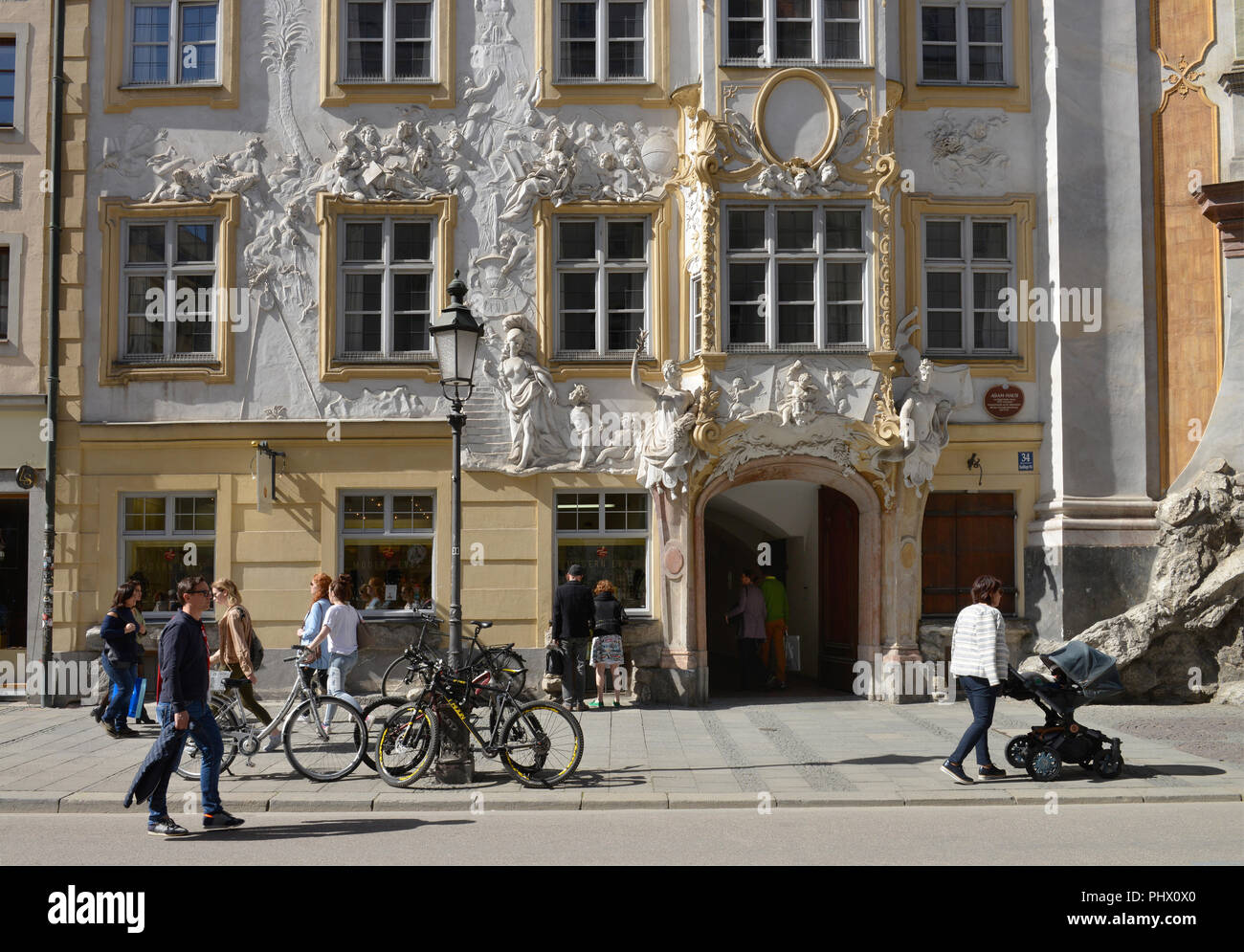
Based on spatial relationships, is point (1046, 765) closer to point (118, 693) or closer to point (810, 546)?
point (810, 546)

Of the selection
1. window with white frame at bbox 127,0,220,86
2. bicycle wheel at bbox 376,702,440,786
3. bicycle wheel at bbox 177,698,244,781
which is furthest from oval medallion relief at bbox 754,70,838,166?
bicycle wheel at bbox 177,698,244,781

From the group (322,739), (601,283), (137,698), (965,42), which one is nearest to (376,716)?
(322,739)

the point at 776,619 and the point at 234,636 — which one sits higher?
the point at 234,636

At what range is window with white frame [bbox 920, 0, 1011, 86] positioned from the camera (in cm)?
1870

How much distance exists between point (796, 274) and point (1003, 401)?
3.62 m

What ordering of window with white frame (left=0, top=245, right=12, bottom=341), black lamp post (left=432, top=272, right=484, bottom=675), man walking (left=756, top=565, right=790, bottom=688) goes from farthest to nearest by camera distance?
1. man walking (left=756, top=565, right=790, bottom=688)
2. window with white frame (left=0, top=245, right=12, bottom=341)
3. black lamp post (left=432, top=272, right=484, bottom=675)

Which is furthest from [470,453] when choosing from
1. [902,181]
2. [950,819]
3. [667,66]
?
[950,819]

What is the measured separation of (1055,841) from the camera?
A: 29.6 ft

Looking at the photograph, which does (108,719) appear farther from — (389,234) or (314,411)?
(389,234)

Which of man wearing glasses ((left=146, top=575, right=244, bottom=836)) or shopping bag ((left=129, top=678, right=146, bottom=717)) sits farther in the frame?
shopping bag ((left=129, top=678, right=146, bottom=717))

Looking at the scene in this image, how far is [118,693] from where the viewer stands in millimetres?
14594

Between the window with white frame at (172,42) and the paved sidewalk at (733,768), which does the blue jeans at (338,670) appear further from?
the window with white frame at (172,42)

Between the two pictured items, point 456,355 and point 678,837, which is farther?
point 456,355

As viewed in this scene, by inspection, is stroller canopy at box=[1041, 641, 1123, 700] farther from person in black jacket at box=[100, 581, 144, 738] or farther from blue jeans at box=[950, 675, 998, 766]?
person in black jacket at box=[100, 581, 144, 738]
